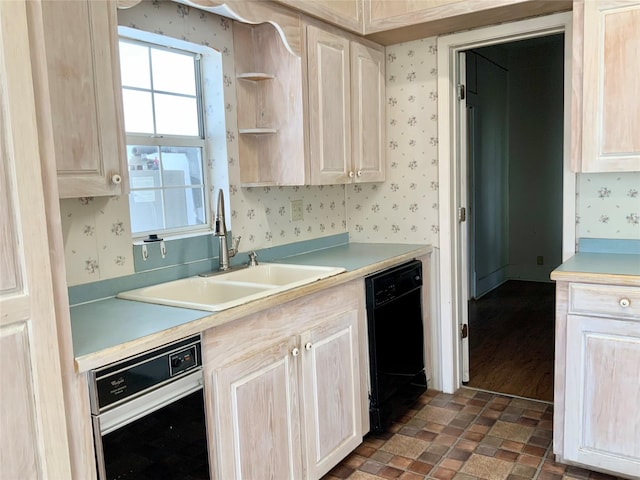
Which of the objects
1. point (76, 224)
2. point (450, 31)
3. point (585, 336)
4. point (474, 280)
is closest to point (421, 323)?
point (585, 336)

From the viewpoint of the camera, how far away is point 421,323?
3084 mm

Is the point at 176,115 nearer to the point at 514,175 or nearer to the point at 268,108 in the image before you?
the point at 268,108

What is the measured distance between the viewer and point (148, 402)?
4.89ft

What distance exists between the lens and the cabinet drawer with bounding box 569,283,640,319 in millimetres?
2121

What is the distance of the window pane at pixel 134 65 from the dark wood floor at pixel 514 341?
8.24 feet

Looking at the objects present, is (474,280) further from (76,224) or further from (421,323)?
(76,224)

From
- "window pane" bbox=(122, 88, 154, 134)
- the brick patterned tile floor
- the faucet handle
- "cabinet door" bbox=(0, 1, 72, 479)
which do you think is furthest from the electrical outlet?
"cabinet door" bbox=(0, 1, 72, 479)

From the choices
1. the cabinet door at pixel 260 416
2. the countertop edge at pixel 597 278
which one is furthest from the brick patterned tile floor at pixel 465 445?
the countertop edge at pixel 597 278

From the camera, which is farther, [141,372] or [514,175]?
[514,175]

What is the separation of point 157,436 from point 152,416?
63 millimetres

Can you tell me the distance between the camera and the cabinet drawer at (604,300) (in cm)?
212

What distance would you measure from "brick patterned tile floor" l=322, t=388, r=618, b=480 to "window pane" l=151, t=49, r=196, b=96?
185 cm

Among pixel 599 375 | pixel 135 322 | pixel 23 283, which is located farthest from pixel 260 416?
pixel 599 375

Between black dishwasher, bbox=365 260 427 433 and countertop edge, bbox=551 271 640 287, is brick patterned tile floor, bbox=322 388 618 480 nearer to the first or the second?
black dishwasher, bbox=365 260 427 433
